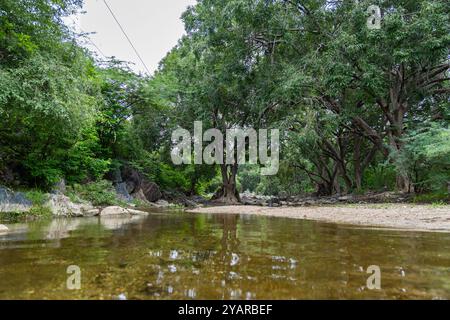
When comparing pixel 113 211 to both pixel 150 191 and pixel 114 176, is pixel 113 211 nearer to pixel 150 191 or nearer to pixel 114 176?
pixel 114 176

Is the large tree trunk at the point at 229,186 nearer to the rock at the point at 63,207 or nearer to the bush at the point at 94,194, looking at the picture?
the bush at the point at 94,194

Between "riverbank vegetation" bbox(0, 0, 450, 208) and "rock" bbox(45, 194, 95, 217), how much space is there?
0.83 meters

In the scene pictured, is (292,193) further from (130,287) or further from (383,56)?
(130,287)

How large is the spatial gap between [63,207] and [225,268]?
26.7 ft

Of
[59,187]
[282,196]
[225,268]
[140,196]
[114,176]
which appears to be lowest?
[282,196]

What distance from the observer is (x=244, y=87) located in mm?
15000

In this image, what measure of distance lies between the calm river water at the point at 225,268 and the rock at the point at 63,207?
4.86 meters

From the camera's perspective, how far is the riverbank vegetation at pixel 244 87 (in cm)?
750

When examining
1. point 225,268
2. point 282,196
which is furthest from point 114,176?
point 282,196

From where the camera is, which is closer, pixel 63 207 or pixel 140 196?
pixel 63 207

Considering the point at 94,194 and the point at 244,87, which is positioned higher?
the point at 244,87

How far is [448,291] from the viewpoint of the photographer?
200cm

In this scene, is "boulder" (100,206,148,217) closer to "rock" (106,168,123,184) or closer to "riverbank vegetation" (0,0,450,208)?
"riverbank vegetation" (0,0,450,208)

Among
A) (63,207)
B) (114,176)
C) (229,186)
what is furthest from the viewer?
(229,186)
